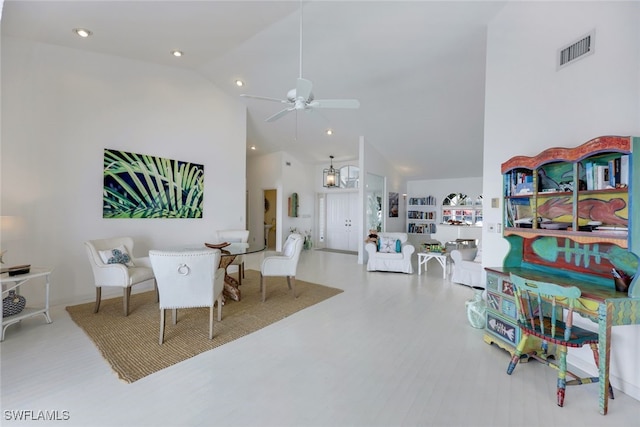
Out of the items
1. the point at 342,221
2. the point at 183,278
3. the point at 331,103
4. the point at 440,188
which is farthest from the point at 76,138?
the point at 440,188

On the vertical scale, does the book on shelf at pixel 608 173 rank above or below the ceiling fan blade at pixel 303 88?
below

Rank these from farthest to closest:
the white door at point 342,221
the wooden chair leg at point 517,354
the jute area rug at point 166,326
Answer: the white door at point 342,221 < the jute area rug at point 166,326 < the wooden chair leg at point 517,354

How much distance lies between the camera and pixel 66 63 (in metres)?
3.55

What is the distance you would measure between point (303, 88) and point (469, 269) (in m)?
4.14

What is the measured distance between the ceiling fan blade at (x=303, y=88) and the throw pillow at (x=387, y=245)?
3899mm

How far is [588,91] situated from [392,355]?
9.12 feet

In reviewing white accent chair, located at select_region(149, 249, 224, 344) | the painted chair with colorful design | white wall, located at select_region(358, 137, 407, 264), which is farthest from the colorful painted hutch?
white wall, located at select_region(358, 137, 407, 264)

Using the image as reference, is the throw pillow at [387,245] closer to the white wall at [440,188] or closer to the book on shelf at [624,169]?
the white wall at [440,188]

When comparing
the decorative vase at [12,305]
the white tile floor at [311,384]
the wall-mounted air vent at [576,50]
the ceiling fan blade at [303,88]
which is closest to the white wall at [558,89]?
the wall-mounted air vent at [576,50]

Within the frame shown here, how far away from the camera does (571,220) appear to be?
2324 mm

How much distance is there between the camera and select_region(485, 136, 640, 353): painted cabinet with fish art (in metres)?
1.81

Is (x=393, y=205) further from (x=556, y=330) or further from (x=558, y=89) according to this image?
(x=556, y=330)

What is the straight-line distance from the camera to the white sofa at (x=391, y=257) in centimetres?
550

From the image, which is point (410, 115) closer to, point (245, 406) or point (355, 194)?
point (355, 194)
